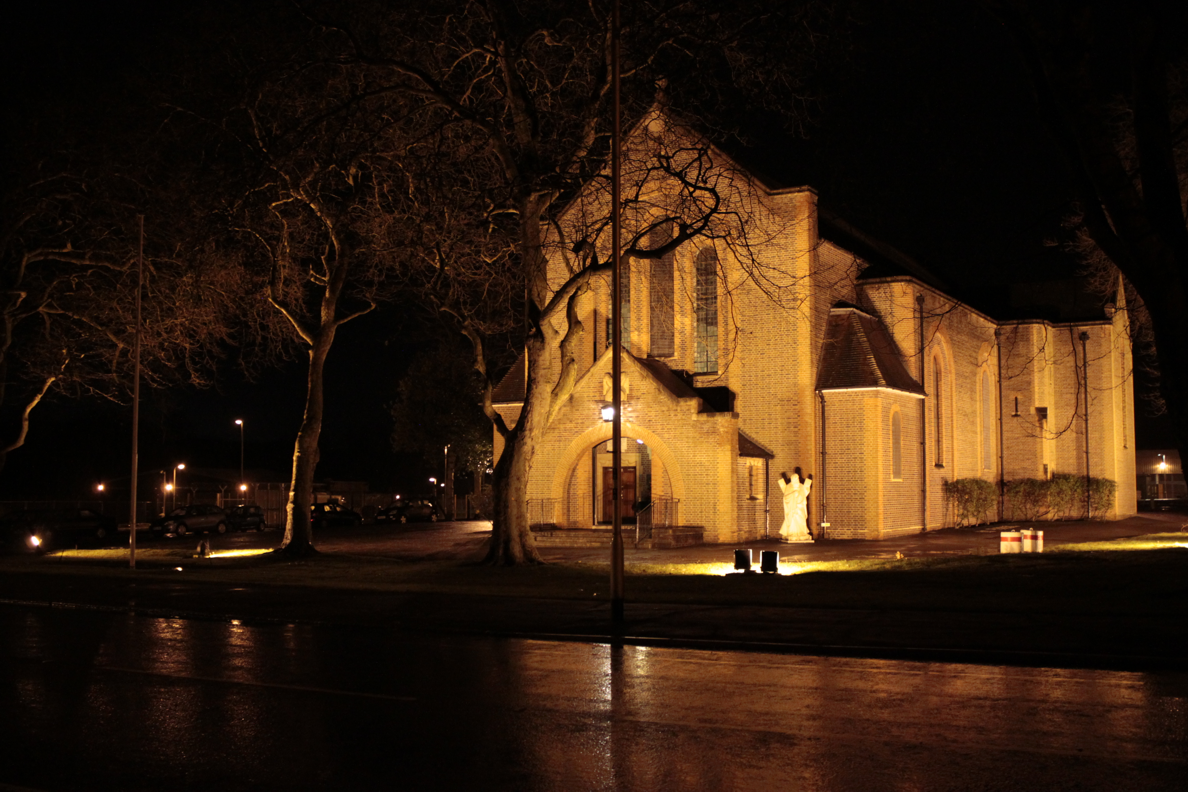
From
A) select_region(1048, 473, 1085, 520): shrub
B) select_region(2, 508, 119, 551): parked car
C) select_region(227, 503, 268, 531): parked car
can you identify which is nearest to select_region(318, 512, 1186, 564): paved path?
select_region(1048, 473, 1085, 520): shrub

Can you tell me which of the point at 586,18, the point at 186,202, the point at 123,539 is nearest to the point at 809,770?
the point at 586,18

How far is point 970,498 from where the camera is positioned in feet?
137

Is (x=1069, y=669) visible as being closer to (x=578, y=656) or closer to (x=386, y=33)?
(x=578, y=656)

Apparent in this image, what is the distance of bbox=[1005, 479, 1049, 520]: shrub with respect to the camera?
4528 cm

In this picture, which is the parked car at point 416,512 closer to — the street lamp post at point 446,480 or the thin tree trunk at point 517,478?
the street lamp post at point 446,480

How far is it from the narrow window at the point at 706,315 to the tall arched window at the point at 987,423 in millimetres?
15061

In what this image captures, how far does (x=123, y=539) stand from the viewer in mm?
50625

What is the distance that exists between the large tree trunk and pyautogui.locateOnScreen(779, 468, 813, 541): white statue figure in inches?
549

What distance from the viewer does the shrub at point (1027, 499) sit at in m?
45.3

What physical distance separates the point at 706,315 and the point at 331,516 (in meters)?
31.1

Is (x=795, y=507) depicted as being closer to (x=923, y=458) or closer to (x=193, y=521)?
(x=923, y=458)

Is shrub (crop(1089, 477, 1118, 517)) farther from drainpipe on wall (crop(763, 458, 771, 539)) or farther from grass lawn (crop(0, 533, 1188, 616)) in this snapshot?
drainpipe on wall (crop(763, 458, 771, 539))

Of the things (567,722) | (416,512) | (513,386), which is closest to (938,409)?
(513,386)

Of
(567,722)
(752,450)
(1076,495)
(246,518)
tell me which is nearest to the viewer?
(567,722)
